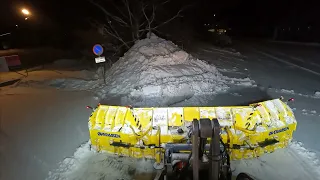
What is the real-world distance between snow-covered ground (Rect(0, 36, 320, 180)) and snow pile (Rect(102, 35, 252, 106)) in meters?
0.05

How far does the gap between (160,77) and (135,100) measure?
2003mm

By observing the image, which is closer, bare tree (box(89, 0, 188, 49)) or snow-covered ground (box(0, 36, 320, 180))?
snow-covered ground (box(0, 36, 320, 180))

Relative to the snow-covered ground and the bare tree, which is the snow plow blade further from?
the bare tree

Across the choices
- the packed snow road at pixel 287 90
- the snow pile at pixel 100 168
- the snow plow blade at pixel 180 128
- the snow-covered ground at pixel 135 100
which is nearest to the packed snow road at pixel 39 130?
the snow-covered ground at pixel 135 100

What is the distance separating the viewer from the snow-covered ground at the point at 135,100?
19.1ft

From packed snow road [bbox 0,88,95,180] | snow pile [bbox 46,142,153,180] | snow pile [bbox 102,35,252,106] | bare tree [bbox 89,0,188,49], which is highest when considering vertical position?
bare tree [bbox 89,0,188,49]

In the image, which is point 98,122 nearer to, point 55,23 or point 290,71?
point 290,71

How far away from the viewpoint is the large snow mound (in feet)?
34.9

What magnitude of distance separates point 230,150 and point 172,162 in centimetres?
174

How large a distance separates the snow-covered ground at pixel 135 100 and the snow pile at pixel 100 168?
0.02 meters

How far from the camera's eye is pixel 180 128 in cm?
569

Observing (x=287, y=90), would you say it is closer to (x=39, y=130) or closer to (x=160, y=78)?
(x=160, y=78)

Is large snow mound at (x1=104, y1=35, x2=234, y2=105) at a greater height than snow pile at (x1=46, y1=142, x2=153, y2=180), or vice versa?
large snow mound at (x1=104, y1=35, x2=234, y2=105)

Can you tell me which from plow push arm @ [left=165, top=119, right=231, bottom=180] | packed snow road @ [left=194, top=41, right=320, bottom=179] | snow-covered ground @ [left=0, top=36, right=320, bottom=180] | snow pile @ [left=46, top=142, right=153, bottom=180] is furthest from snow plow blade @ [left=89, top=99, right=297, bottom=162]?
plow push arm @ [left=165, top=119, right=231, bottom=180]
